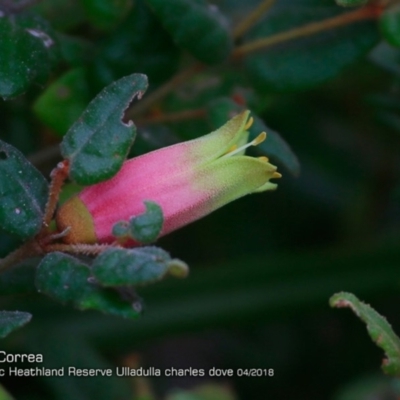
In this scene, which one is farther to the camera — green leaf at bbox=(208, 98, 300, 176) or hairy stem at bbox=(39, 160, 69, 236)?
green leaf at bbox=(208, 98, 300, 176)

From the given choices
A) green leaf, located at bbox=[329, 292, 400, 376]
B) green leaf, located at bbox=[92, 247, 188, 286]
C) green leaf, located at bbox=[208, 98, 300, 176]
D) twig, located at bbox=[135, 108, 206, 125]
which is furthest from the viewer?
twig, located at bbox=[135, 108, 206, 125]

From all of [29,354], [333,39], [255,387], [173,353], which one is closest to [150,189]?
[333,39]

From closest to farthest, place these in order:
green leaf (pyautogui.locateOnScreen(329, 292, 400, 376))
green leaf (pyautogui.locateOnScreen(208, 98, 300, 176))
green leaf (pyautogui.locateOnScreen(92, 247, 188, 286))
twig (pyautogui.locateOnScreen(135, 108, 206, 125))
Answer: green leaf (pyautogui.locateOnScreen(92, 247, 188, 286)), green leaf (pyautogui.locateOnScreen(329, 292, 400, 376)), green leaf (pyautogui.locateOnScreen(208, 98, 300, 176)), twig (pyautogui.locateOnScreen(135, 108, 206, 125))

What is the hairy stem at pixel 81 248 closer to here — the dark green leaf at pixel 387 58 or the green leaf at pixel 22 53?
the green leaf at pixel 22 53

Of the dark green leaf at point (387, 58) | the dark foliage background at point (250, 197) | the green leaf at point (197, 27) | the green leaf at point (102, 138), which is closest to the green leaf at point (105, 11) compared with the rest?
the dark foliage background at point (250, 197)

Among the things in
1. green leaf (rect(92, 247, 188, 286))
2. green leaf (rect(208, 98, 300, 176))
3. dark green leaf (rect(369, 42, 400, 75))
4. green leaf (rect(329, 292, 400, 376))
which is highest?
green leaf (rect(92, 247, 188, 286))

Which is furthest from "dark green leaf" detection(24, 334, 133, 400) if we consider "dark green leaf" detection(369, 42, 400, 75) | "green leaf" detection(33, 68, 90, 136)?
"dark green leaf" detection(369, 42, 400, 75)

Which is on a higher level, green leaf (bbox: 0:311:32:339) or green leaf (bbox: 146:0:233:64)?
green leaf (bbox: 146:0:233:64)

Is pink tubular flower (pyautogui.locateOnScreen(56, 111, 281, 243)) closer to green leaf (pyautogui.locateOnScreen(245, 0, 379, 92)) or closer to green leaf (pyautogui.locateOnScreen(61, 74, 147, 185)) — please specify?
green leaf (pyautogui.locateOnScreen(61, 74, 147, 185))

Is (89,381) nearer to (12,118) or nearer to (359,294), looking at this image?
(12,118)
